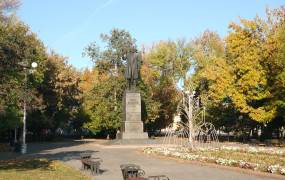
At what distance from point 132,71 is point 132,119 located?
490 cm

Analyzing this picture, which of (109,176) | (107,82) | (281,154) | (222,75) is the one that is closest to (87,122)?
(107,82)

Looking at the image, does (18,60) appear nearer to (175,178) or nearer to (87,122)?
(175,178)

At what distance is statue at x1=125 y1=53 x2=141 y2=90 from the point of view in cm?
4050

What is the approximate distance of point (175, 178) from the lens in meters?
15.6

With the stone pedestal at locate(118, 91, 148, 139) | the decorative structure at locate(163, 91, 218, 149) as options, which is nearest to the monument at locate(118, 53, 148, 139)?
the stone pedestal at locate(118, 91, 148, 139)

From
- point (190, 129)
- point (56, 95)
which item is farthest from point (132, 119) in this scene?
point (56, 95)

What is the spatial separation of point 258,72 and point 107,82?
71.6ft

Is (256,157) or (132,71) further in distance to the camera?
(132,71)

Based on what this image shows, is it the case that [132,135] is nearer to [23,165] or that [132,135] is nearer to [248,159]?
[23,165]

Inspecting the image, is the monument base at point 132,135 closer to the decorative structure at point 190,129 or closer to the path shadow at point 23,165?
the decorative structure at point 190,129

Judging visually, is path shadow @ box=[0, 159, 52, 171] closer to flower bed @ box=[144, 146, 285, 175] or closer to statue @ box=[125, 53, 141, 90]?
flower bed @ box=[144, 146, 285, 175]

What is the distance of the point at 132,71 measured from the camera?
4053 cm

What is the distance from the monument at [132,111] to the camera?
38656 millimetres

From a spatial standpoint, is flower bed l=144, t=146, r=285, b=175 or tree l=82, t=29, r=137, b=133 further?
tree l=82, t=29, r=137, b=133
